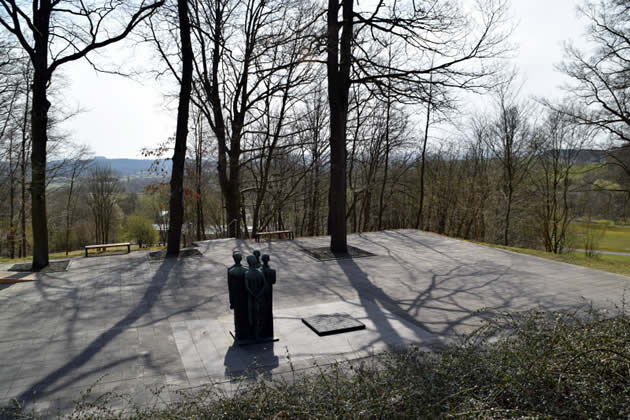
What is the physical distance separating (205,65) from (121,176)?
26.5 meters

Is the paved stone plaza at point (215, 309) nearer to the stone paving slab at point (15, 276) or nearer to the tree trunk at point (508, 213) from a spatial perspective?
the stone paving slab at point (15, 276)

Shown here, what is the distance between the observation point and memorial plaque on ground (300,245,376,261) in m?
10.5

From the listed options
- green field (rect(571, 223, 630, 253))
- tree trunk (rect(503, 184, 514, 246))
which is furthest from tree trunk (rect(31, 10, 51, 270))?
green field (rect(571, 223, 630, 253))

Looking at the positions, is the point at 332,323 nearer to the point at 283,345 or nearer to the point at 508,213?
the point at 283,345

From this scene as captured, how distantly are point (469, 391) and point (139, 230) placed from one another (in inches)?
1485

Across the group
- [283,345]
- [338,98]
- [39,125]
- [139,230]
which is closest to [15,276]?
[39,125]

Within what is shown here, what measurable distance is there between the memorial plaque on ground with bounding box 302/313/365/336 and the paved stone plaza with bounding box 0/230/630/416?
116 mm

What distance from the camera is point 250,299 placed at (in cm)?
504

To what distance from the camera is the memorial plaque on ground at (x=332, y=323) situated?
5484 mm

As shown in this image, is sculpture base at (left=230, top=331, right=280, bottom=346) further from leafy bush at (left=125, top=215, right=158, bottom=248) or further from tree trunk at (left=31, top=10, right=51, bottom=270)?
leafy bush at (left=125, top=215, right=158, bottom=248)

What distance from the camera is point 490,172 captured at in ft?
Answer: 83.6

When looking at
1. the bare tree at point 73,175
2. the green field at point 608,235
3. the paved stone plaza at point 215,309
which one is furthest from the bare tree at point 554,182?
the bare tree at point 73,175

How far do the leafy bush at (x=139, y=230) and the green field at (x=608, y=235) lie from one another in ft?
107

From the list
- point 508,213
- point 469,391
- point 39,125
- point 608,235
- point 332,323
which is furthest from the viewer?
point 608,235
